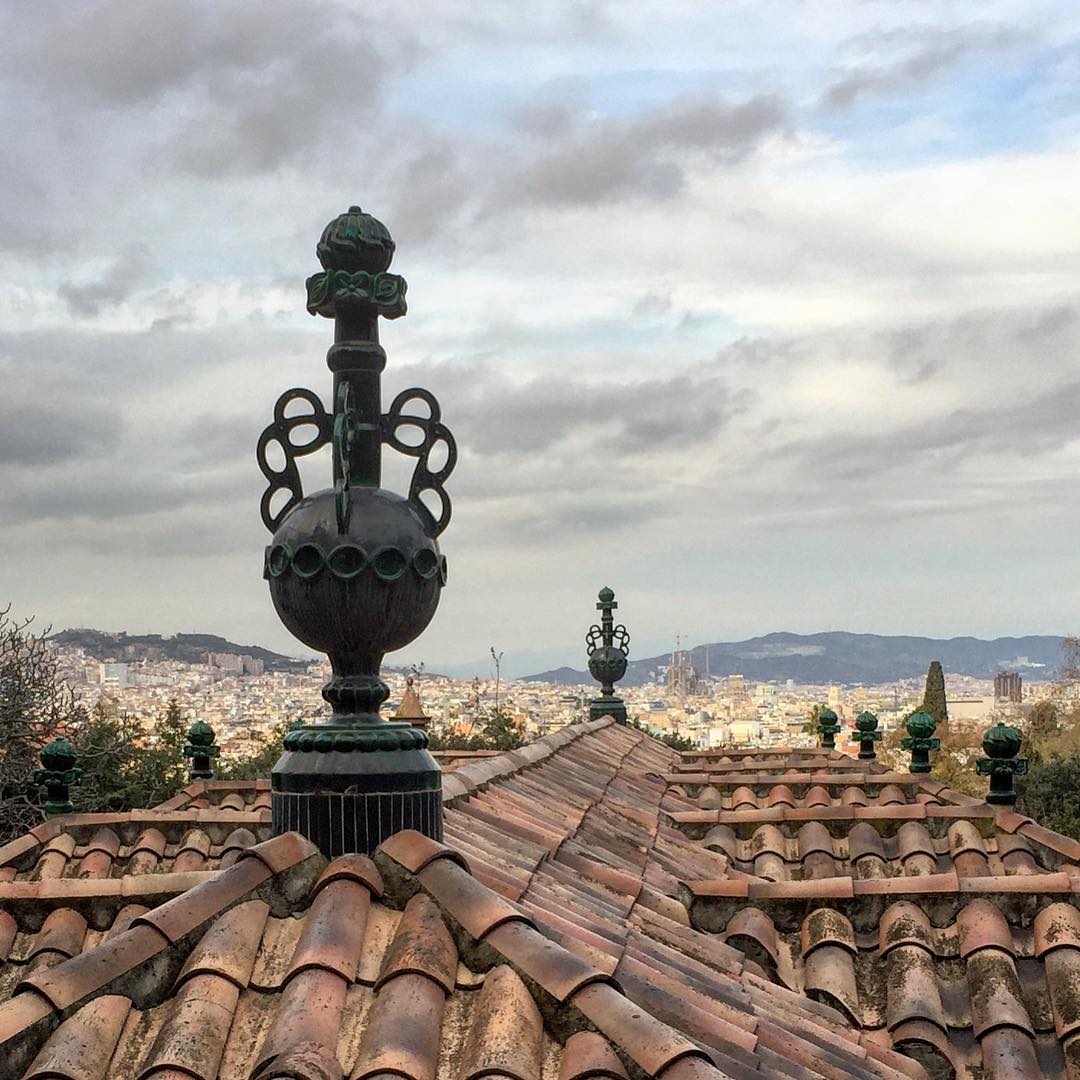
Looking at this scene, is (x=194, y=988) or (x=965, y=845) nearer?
(x=194, y=988)

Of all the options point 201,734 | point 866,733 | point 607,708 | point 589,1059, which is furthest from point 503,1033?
point 607,708

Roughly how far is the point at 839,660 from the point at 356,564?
167m

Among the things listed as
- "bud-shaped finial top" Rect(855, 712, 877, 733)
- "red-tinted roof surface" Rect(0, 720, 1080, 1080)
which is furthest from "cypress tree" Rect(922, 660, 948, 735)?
"red-tinted roof surface" Rect(0, 720, 1080, 1080)

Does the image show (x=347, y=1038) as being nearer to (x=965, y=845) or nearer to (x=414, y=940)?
(x=414, y=940)

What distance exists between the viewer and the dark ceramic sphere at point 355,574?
3893mm

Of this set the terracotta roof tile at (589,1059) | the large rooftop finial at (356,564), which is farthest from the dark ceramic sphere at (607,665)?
the terracotta roof tile at (589,1059)

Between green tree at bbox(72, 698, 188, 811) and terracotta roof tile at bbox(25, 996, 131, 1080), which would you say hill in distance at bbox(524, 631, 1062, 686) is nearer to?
green tree at bbox(72, 698, 188, 811)

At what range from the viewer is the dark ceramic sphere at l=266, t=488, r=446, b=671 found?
3.89 m

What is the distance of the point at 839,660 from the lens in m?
167

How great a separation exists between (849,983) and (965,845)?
6.42 feet

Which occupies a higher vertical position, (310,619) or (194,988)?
(310,619)

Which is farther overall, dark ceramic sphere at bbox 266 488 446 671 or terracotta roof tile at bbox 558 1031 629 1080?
dark ceramic sphere at bbox 266 488 446 671

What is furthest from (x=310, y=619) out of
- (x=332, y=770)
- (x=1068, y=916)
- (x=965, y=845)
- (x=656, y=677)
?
(x=656, y=677)

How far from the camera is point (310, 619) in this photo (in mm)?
3980
